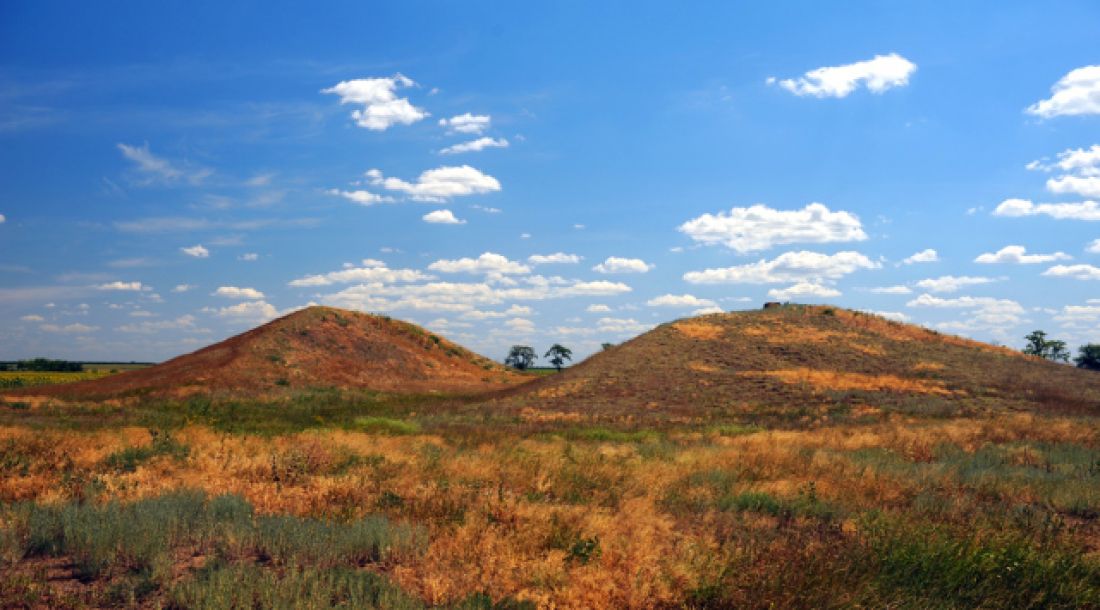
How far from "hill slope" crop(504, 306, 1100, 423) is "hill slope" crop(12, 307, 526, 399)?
17834 mm

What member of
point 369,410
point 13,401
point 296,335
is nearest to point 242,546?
point 369,410

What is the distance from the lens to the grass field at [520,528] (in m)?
5.82

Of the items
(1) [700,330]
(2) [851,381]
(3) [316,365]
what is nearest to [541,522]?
(2) [851,381]

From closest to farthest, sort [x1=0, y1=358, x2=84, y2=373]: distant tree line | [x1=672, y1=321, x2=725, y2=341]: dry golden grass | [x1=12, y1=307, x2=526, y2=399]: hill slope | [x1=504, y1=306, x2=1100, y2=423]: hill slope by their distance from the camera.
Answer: [x1=504, y1=306, x2=1100, y2=423]: hill slope, [x1=12, y1=307, x2=526, y2=399]: hill slope, [x1=672, y1=321, x2=725, y2=341]: dry golden grass, [x1=0, y1=358, x2=84, y2=373]: distant tree line

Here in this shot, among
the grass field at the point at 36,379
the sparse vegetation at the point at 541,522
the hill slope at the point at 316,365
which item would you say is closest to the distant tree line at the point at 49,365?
the grass field at the point at 36,379

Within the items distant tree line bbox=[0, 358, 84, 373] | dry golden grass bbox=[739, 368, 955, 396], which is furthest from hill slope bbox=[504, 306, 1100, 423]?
distant tree line bbox=[0, 358, 84, 373]

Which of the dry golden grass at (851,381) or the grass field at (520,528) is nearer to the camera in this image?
the grass field at (520,528)

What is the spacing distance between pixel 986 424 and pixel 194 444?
27665mm

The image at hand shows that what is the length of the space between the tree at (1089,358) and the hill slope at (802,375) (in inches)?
2223

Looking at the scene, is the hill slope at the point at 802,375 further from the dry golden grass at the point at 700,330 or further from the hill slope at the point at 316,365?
the hill slope at the point at 316,365

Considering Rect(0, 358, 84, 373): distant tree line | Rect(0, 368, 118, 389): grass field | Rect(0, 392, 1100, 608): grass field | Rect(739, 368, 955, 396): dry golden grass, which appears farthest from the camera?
Rect(0, 358, 84, 373): distant tree line

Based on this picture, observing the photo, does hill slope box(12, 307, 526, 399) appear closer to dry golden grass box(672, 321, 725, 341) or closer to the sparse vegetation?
dry golden grass box(672, 321, 725, 341)

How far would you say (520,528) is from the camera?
736cm

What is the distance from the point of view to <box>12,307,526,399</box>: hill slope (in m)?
45.6
